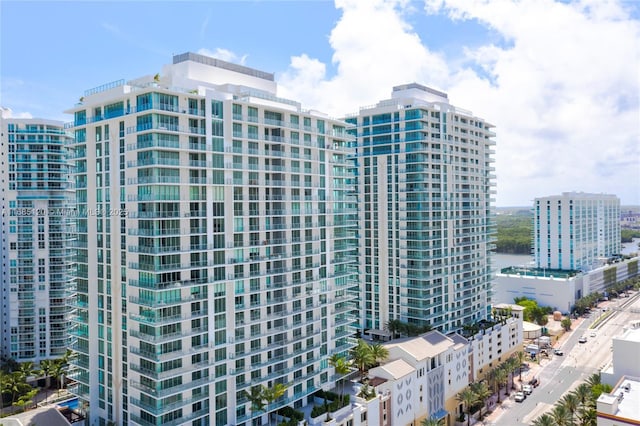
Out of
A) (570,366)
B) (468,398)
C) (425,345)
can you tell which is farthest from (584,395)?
(570,366)

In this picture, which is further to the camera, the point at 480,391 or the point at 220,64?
the point at 480,391

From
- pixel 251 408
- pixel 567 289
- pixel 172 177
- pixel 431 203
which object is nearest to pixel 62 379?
pixel 251 408

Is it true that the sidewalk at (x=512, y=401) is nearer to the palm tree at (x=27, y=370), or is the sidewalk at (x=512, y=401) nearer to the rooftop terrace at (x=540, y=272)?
the rooftop terrace at (x=540, y=272)

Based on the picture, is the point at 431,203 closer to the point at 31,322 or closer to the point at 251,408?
the point at 251,408

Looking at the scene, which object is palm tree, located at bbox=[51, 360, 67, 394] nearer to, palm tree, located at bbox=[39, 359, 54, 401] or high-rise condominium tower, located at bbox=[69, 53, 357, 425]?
palm tree, located at bbox=[39, 359, 54, 401]

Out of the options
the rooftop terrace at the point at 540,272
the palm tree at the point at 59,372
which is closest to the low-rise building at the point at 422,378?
the palm tree at the point at 59,372

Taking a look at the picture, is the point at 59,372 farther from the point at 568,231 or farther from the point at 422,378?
the point at 568,231

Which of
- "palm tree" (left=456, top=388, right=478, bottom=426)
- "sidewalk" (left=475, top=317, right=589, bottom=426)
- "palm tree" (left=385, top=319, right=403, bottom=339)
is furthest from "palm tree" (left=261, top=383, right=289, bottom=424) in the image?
"sidewalk" (left=475, top=317, right=589, bottom=426)
